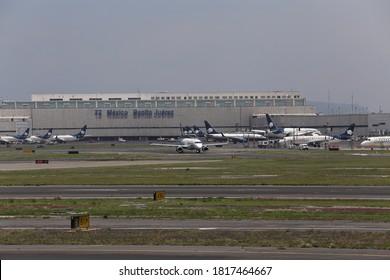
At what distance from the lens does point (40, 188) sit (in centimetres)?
7619

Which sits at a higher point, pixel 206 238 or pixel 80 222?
pixel 80 222

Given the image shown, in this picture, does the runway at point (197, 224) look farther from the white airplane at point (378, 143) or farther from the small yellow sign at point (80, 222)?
the white airplane at point (378, 143)

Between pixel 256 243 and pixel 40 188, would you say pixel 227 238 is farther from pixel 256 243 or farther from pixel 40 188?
pixel 40 188

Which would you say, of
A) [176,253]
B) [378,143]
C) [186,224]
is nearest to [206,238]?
[176,253]

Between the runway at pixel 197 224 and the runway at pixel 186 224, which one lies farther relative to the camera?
the runway at pixel 197 224

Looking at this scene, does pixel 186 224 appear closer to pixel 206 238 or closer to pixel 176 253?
pixel 206 238

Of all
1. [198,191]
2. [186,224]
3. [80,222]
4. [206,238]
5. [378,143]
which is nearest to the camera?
[206,238]

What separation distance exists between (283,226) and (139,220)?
868 cm

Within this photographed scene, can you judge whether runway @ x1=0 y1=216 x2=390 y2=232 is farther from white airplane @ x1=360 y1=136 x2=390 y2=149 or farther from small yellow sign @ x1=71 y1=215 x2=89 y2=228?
white airplane @ x1=360 y1=136 x2=390 y2=149

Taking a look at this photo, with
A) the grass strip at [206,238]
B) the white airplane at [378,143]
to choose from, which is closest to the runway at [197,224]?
the grass strip at [206,238]

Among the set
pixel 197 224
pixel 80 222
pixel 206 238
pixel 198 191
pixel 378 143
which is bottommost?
pixel 378 143

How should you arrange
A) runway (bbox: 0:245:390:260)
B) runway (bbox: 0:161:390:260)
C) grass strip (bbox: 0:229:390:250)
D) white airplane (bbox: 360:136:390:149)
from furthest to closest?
white airplane (bbox: 360:136:390:149) → grass strip (bbox: 0:229:390:250) → runway (bbox: 0:161:390:260) → runway (bbox: 0:245:390:260)

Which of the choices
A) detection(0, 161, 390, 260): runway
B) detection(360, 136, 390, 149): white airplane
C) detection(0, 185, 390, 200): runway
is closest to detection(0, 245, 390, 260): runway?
detection(0, 161, 390, 260): runway

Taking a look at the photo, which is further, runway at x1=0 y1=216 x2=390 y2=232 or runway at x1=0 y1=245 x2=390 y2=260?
runway at x1=0 y1=216 x2=390 y2=232
